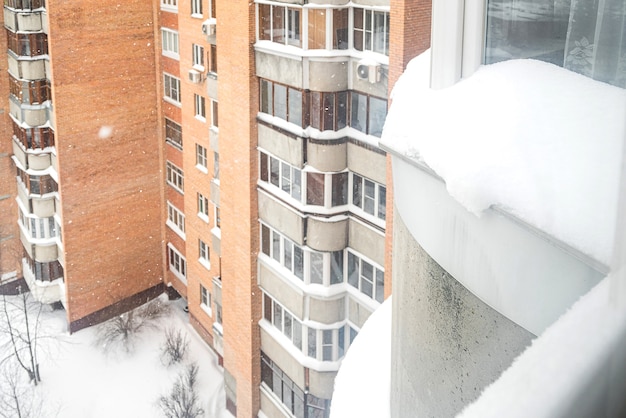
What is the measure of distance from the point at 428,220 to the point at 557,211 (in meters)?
0.85

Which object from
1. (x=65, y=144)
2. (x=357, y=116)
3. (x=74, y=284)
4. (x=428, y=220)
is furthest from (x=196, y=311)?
(x=428, y=220)

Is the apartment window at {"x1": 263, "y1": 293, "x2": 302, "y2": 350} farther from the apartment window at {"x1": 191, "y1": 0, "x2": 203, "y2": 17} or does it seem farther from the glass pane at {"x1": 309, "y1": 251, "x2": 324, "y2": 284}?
the apartment window at {"x1": 191, "y1": 0, "x2": 203, "y2": 17}

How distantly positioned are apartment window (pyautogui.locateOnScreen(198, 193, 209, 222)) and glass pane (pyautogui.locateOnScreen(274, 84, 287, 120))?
5893 millimetres

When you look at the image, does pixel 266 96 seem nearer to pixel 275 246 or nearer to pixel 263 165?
pixel 263 165

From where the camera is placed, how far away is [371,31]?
10125 mm

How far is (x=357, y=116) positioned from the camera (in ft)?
35.5

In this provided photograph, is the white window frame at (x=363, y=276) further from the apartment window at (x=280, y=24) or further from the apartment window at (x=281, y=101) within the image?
the apartment window at (x=280, y=24)

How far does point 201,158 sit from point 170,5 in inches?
153

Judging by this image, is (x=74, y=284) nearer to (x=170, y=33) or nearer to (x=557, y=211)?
(x=170, y=33)

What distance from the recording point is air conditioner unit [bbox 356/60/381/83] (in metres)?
9.76

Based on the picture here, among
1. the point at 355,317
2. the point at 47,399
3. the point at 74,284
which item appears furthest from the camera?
the point at 74,284

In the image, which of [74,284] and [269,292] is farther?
[74,284]

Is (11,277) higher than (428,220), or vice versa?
(428,220)

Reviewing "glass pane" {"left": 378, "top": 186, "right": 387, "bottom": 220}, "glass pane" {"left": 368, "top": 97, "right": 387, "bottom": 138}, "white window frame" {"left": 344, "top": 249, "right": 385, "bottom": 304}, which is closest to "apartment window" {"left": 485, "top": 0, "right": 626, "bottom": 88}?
"glass pane" {"left": 368, "top": 97, "right": 387, "bottom": 138}
